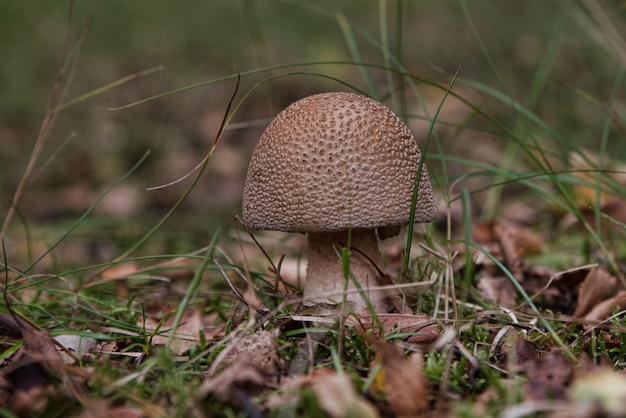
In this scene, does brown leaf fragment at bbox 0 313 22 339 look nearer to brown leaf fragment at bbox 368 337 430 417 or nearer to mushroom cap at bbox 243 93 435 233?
mushroom cap at bbox 243 93 435 233

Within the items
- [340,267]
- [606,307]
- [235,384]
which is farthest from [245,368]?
[606,307]

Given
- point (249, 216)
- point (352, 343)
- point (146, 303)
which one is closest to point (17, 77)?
point (146, 303)

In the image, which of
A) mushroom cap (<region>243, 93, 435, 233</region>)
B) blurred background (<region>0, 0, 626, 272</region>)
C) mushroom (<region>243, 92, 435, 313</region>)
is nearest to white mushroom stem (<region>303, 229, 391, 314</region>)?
mushroom (<region>243, 92, 435, 313</region>)

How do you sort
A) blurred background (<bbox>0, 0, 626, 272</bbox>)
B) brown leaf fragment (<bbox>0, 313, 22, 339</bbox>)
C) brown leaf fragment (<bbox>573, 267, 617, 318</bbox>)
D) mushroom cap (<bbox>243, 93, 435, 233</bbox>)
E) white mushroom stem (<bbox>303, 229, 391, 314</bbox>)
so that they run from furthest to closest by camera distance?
blurred background (<bbox>0, 0, 626, 272</bbox>) → brown leaf fragment (<bbox>573, 267, 617, 318</bbox>) → white mushroom stem (<bbox>303, 229, 391, 314</bbox>) → brown leaf fragment (<bbox>0, 313, 22, 339</bbox>) → mushroom cap (<bbox>243, 93, 435, 233</bbox>)

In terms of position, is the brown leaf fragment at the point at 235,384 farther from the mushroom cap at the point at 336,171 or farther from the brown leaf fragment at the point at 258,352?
the mushroom cap at the point at 336,171

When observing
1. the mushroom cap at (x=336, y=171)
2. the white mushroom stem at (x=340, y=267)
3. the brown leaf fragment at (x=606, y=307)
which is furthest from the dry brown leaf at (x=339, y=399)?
the brown leaf fragment at (x=606, y=307)

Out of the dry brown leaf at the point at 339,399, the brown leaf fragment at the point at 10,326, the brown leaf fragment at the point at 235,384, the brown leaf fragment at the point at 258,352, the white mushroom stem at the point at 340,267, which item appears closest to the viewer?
the dry brown leaf at the point at 339,399

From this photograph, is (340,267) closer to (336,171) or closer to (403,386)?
(336,171)
